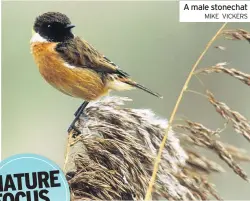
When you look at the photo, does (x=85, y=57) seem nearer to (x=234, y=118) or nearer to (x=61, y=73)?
(x=61, y=73)

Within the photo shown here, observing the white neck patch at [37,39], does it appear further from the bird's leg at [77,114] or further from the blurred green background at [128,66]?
the bird's leg at [77,114]

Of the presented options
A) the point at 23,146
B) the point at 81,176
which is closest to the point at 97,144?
the point at 81,176

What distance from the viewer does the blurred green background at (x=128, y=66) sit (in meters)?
1.35

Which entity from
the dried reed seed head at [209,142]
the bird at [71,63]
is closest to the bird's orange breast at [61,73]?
the bird at [71,63]

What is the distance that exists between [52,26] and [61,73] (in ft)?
0.37

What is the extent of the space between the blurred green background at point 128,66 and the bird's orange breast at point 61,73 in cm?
2

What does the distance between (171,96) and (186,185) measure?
8.3 inches

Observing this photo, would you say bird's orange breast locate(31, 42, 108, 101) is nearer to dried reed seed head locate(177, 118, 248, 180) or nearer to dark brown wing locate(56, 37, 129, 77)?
dark brown wing locate(56, 37, 129, 77)

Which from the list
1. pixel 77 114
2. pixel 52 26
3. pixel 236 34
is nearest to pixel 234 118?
pixel 236 34

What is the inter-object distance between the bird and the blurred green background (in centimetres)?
2

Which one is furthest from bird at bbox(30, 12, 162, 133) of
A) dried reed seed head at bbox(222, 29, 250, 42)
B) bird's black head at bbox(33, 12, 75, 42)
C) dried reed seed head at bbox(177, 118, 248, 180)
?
dried reed seed head at bbox(222, 29, 250, 42)

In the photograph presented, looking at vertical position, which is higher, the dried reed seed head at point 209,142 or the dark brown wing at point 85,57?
the dark brown wing at point 85,57

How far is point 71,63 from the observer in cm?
134

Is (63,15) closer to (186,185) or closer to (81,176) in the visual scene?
(81,176)
